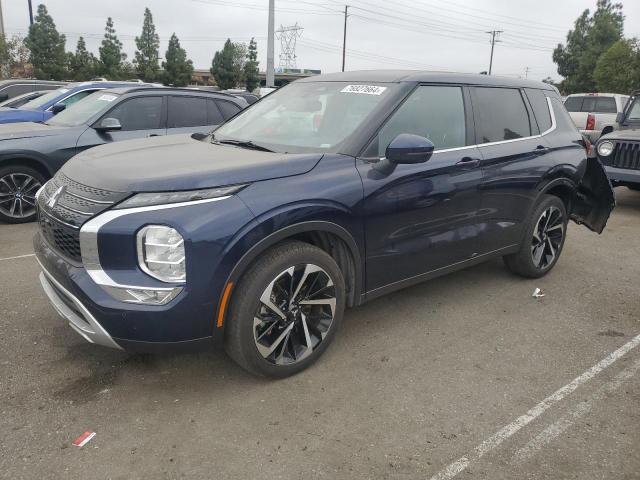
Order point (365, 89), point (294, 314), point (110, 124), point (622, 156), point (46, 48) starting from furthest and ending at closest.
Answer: point (46, 48) → point (622, 156) → point (110, 124) → point (365, 89) → point (294, 314)

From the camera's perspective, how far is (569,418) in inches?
115

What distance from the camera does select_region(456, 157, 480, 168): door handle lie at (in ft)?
12.8

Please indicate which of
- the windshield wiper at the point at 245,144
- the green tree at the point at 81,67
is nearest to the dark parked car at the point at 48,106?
the windshield wiper at the point at 245,144

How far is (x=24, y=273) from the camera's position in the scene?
4.85 metres

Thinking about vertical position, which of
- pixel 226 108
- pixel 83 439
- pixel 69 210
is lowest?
pixel 83 439

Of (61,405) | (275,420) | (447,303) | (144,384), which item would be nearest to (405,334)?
(447,303)

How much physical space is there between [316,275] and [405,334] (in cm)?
109

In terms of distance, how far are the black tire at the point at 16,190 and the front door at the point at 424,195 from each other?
504cm

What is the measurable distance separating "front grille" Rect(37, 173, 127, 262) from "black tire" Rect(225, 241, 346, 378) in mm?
823

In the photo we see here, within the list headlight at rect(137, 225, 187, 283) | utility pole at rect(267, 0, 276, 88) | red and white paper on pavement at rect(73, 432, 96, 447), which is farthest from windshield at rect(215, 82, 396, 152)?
utility pole at rect(267, 0, 276, 88)

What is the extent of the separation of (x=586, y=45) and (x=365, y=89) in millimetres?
48868

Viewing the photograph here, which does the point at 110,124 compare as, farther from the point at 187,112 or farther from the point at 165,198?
the point at 165,198

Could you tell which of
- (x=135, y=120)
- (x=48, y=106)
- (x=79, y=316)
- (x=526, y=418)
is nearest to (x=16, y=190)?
(x=135, y=120)

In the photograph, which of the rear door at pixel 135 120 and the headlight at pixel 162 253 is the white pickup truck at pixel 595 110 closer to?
the rear door at pixel 135 120
